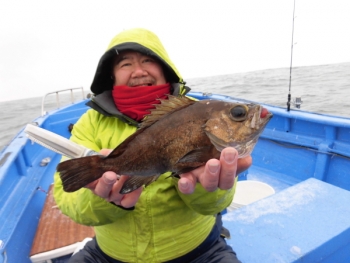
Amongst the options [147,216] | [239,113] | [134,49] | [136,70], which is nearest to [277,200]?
[147,216]

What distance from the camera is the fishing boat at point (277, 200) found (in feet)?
7.52

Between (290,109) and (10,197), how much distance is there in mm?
4941

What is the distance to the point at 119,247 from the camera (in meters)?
2.07

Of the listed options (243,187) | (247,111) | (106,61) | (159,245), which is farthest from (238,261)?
(243,187)

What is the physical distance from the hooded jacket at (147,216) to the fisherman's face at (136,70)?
311mm

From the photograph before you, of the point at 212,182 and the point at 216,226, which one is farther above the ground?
the point at 212,182

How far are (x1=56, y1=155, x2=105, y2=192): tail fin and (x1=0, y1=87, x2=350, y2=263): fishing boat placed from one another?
1.39 metres

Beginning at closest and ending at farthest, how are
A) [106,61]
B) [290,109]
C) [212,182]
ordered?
[212,182], [106,61], [290,109]

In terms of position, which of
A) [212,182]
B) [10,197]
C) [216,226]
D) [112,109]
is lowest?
[10,197]

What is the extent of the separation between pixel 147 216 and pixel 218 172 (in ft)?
2.60

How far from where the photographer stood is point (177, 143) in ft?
5.27

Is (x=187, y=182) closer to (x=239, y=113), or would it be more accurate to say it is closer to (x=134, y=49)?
(x=239, y=113)

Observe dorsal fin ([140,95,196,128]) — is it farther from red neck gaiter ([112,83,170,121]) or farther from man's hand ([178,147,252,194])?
red neck gaiter ([112,83,170,121])

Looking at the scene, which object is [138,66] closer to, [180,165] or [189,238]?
[180,165]
